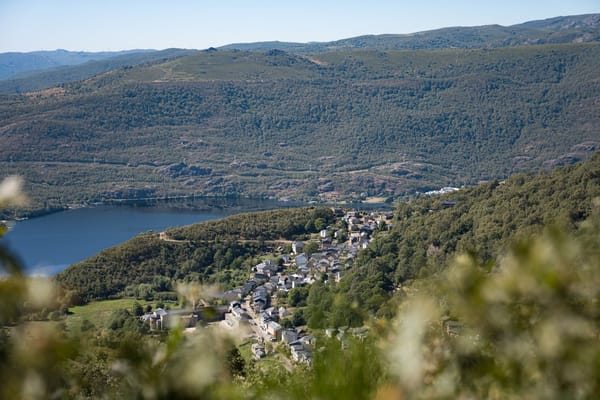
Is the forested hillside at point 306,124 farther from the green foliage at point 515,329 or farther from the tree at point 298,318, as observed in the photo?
the green foliage at point 515,329

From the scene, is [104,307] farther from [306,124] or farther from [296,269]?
[306,124]

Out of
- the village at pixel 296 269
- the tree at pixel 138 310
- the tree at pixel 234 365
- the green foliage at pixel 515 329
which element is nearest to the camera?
the green foliage at pixel 515 329

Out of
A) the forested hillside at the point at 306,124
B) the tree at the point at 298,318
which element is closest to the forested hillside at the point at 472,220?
the tree at the point at 298,318

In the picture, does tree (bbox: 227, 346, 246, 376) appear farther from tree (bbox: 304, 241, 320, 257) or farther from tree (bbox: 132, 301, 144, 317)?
tree (bbox: 304, 241, 320, 257)

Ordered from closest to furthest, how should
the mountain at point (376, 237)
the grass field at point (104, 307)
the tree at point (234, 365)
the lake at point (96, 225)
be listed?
the tree at point (234, 365) < the mountain at point (376, 237) < the grass field at point (104, 307) < the lake at point (96, 225)

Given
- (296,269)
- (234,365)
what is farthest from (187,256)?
(234,365)

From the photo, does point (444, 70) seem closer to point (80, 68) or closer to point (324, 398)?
point (80, 68)

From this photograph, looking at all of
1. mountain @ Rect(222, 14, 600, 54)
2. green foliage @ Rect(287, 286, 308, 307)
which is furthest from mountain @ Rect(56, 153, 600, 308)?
mountain @ Rect(222, 14, 600, 54)
